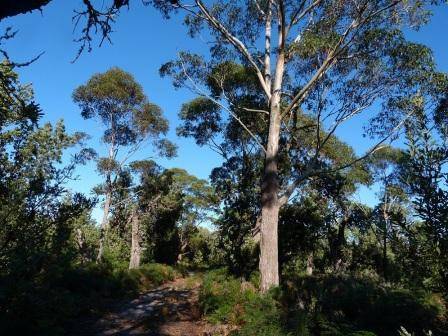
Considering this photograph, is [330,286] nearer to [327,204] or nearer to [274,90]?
[274,90]

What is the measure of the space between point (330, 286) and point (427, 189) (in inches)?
340

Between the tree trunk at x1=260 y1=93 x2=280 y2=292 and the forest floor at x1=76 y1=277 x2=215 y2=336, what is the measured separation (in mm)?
2104

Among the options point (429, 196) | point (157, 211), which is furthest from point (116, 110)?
point (429, 196)

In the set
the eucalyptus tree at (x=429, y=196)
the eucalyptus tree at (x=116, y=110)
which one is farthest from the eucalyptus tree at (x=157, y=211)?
the eucalyptus tree at (x=429, y=196)

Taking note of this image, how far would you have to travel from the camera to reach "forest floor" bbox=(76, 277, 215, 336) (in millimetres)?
8680

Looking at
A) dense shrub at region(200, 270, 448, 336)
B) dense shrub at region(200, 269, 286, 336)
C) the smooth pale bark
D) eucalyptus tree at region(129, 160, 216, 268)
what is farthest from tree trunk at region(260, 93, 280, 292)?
eucalyptus tree at region(129, 160, 216, 268)

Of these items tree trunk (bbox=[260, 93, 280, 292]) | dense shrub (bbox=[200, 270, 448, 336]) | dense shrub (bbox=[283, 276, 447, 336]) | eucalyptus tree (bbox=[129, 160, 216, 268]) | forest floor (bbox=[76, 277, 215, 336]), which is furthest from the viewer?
eucalyptus tree (bbox=[129, 160, 216, 268])

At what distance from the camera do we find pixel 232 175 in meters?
22.3

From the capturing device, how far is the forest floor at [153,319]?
342 inches

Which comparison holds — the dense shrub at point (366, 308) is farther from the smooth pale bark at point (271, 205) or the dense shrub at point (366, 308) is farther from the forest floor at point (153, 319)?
the forest floor at point (153, 319)

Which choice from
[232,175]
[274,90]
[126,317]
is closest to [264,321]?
[126,317]

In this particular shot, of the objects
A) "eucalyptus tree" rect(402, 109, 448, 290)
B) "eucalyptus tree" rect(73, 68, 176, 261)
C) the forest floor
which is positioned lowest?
the forest floor

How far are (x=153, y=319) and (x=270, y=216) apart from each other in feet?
13.2

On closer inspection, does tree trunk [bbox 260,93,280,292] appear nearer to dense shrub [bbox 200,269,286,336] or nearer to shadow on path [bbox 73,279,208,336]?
dense shrub [bbox 200,269,286,336]
